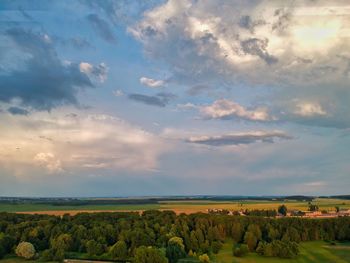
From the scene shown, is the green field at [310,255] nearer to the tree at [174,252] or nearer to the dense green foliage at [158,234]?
the dense green foliage at [158,234]

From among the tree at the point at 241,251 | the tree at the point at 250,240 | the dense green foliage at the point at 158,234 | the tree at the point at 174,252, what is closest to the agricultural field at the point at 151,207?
the dense green foliage at the point at 158,234

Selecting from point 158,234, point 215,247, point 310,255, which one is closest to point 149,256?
point 215,247

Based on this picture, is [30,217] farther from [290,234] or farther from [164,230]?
[290,234]

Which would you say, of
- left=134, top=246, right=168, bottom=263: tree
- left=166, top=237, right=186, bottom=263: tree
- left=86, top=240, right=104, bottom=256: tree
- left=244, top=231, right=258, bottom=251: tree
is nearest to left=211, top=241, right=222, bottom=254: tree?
left=244, top=231, right=258, bottom=251: tree

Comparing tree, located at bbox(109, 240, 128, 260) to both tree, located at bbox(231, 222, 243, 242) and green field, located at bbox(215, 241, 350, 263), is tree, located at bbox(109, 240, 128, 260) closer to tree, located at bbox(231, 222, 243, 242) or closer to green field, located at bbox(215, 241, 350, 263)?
green field, located at bbox(215, 241, 350, 263)

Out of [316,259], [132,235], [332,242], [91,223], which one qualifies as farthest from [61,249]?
[332,242]

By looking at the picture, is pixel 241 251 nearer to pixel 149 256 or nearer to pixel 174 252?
pixel 174 252
